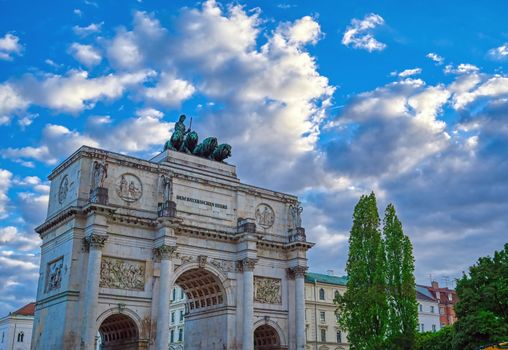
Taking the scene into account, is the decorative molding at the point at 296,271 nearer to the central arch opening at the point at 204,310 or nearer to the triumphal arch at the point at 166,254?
the triumphal arch at the point at 166,254

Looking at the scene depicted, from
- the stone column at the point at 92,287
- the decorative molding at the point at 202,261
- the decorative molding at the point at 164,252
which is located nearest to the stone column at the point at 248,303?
the decorative molding at the point at 202,261

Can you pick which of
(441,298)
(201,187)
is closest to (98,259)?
(201,187)

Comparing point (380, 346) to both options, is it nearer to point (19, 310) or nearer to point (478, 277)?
point (478, 277)

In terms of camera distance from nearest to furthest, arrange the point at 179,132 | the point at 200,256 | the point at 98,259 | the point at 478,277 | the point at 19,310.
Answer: the point at 98,259 → the point at 478,277 → the point at 200,256 → the point at 179,132 → the point at 19,310

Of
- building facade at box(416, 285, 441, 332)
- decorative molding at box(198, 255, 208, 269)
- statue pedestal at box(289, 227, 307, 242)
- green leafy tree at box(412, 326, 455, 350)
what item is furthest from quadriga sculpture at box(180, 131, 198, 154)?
building facade at box(416, 285, 441, 332)

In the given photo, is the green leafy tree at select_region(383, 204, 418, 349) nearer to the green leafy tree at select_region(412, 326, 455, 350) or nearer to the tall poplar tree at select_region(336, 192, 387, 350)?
the tall poplar tree at select_region(336, 192, 387, 350)

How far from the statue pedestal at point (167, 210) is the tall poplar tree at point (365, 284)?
39.8 ft

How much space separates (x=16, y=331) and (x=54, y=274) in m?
47.1

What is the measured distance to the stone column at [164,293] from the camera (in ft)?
117

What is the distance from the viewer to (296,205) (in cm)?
4672

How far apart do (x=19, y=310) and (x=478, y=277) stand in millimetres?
65444

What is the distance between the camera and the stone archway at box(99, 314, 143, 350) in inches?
1428

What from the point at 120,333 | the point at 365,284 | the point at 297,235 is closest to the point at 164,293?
the point at 120,333

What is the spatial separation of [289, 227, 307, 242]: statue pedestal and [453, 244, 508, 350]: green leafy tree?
1151cm
